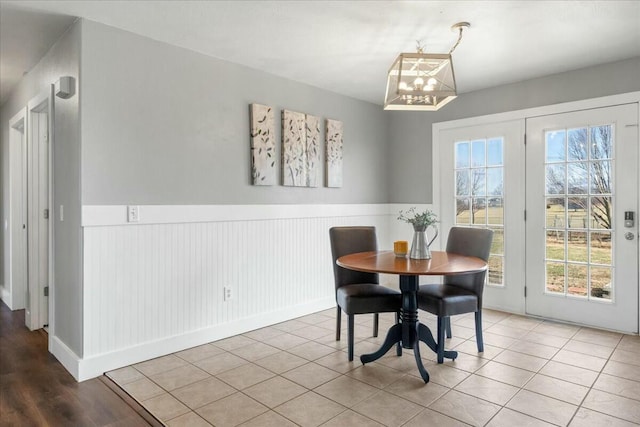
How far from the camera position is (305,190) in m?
4.07

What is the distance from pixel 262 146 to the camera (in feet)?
11.8

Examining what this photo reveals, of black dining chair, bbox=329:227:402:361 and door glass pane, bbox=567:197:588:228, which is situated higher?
door glass pane, bbox=567:197:588:228

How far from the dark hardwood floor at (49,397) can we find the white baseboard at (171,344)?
81 mm

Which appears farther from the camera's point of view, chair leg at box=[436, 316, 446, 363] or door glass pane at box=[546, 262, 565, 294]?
door glass pane at box=[546, 262, 565, 294]

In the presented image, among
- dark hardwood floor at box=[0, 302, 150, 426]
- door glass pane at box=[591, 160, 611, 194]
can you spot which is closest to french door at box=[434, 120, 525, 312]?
door glass pane at box=[591, 160, 611, 194]

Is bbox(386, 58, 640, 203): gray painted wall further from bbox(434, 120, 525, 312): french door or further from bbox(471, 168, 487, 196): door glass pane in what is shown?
bbox(471, 168, 487, 196): door glass pane

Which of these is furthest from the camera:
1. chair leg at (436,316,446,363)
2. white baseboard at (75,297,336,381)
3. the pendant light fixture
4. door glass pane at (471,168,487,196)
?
door glass pane at (471,168,487,196)

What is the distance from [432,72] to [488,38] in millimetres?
850

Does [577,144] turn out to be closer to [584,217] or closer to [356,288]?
[584,217]

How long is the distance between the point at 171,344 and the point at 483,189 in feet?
10.9

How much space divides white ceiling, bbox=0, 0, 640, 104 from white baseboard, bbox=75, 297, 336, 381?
223cm

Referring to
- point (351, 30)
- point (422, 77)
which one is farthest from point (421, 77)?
point (351, 30)

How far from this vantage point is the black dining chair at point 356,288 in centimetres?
286

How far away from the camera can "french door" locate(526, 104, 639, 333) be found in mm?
3426
